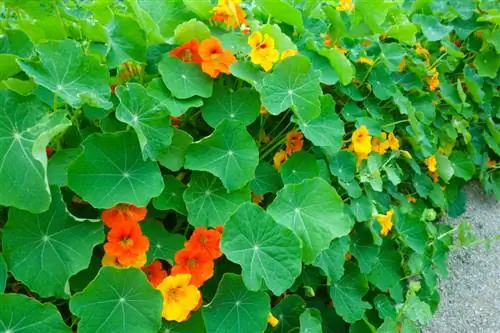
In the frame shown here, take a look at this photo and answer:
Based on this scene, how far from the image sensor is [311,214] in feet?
4.46

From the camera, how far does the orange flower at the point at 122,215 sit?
118 centimetres

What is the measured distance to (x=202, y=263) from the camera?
4.06 feet

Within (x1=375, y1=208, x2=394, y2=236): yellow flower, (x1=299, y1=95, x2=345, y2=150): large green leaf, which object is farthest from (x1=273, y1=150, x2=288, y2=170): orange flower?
(x1=375, y1=208, x2=394, y2=236): yellow flower

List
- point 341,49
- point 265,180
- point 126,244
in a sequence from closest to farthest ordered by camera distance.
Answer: point 126,244 → point 265,180 → point 341,49

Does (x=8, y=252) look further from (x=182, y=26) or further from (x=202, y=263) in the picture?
(x=182, y=26)

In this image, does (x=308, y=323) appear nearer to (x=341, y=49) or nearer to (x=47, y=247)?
(x=47, y=247)

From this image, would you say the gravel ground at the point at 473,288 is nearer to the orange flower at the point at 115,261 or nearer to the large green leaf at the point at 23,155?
the orange flower at the point at 115,261

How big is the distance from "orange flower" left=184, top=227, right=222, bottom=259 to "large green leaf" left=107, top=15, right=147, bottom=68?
A: 44 cm

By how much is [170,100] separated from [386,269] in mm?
1032

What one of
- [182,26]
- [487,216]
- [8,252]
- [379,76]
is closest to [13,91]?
[8,252]

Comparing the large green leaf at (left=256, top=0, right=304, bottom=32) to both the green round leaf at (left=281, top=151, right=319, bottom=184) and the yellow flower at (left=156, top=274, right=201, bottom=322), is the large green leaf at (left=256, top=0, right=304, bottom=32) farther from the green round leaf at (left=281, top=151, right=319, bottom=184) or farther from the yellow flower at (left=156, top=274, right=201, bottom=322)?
the yellow flower at (left=156, top=274, right=201, bottom=322)

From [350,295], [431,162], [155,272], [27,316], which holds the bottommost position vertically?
[431,162]

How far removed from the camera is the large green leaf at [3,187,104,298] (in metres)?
1.10

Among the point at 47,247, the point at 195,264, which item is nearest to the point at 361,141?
the point at 195,264
